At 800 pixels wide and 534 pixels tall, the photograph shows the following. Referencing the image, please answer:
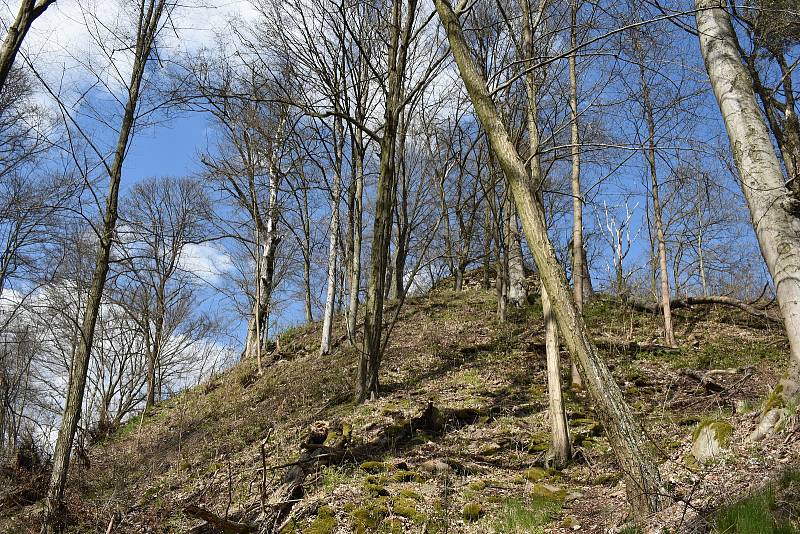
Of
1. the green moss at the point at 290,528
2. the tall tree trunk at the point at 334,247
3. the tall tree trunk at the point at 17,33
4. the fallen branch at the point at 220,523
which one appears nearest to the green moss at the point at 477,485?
the green moss at the point at 290,528

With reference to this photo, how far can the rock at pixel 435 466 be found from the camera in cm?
596

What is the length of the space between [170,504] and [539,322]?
391 inches

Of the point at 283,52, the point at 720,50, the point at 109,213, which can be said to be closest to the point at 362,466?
the point at 109,213

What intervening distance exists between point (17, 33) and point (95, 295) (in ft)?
10.5

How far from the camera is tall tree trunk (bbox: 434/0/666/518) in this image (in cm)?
367

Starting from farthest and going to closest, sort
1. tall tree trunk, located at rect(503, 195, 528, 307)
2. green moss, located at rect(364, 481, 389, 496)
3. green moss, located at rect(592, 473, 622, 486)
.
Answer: tall tree trunk, located at rect(503, 195, 528, 307), green moss, located at rect(364, 481, 389, 496), green moss, located at rect(592, 473, 622, 486)

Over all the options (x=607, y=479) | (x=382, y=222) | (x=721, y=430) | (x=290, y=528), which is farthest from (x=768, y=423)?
(x=382, y=222)

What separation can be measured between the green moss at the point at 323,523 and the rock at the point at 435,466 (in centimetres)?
137

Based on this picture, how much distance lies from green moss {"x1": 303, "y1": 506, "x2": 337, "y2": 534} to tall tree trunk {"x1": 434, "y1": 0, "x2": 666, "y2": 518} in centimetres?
267

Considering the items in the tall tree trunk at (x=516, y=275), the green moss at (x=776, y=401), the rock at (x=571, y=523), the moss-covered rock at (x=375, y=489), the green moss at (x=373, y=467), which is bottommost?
the rock at (x=571, y=523)

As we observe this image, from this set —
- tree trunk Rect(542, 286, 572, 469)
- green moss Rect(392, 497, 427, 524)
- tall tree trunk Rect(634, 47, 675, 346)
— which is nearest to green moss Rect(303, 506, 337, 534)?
green moss Rect(392, 497, 427, 524)

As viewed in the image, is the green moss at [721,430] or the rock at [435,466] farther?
the rock at [435,466]

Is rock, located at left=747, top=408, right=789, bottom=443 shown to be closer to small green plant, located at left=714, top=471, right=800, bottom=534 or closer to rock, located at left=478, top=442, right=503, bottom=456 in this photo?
small green plant, located at left=714, top=471, right=800, bottom=534

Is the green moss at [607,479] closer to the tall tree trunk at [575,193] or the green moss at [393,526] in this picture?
the green moss at [393,526]
